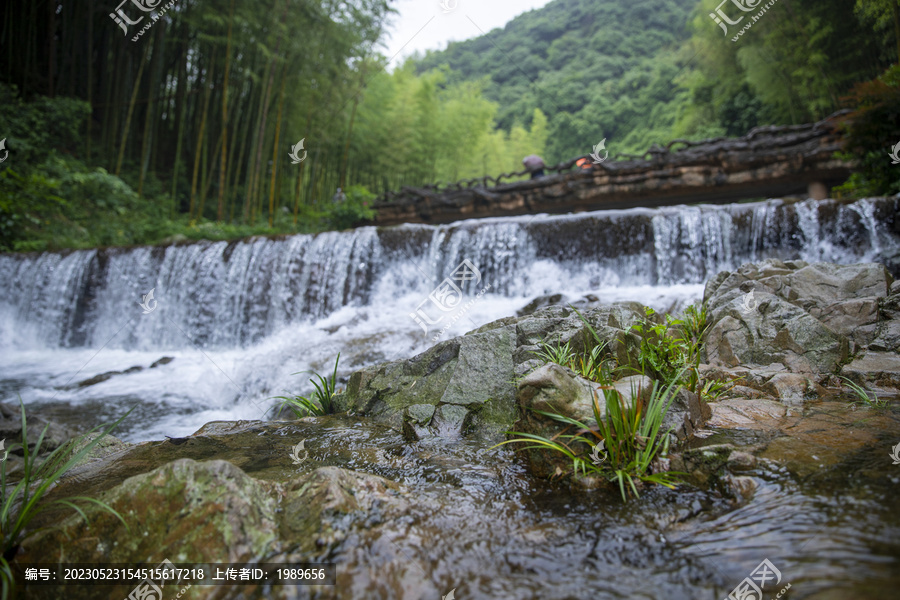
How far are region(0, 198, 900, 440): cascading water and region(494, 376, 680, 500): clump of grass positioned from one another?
321 cm

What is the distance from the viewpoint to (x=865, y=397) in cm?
231

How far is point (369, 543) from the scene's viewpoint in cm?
135

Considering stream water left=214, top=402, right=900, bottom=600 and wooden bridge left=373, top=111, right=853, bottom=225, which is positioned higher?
wooden bridge left=373, top=111, right=853, bottom=225

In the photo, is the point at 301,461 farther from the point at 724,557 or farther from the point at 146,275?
the point at 146,275

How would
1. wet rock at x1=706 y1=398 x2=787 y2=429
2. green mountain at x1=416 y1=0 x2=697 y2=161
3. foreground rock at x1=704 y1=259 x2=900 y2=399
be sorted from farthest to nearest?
1. green mountain at x1=416 y1=0 x2=697 y2=161
2. foreground rock at x1=704 y1=259 x2=900 y2=399
3. wet rock at x1=706 y1=398 x2=787 y2=429

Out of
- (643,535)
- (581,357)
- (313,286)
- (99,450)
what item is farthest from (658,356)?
(313,286)

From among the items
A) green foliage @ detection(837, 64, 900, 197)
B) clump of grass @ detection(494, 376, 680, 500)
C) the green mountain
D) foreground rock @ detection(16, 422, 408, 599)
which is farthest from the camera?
the green mountain

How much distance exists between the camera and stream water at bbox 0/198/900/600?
125 cm

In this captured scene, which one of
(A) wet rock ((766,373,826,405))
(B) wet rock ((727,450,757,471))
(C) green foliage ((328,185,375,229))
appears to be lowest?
(B) wet rock ((727,450,757,471))

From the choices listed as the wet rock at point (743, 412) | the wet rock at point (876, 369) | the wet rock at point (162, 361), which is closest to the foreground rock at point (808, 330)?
the wet rock at point (876, 369)

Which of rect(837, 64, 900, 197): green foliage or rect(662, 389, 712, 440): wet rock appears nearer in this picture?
rect(662, 389, 712, 440): wet rock

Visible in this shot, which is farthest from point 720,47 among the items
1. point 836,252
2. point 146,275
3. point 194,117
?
point 146,275

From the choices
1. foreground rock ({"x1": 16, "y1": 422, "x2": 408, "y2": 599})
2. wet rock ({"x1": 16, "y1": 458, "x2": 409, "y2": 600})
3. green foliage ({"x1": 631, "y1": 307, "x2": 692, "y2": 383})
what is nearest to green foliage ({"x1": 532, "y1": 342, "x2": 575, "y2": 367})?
green foliage ({"x1": 631, "y1": 307, "x2": 692, "y2": 383})

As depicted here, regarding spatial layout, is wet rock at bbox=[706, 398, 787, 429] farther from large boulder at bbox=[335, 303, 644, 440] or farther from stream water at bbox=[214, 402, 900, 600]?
large boulder at bbox=[335, 303, 644, 440]
